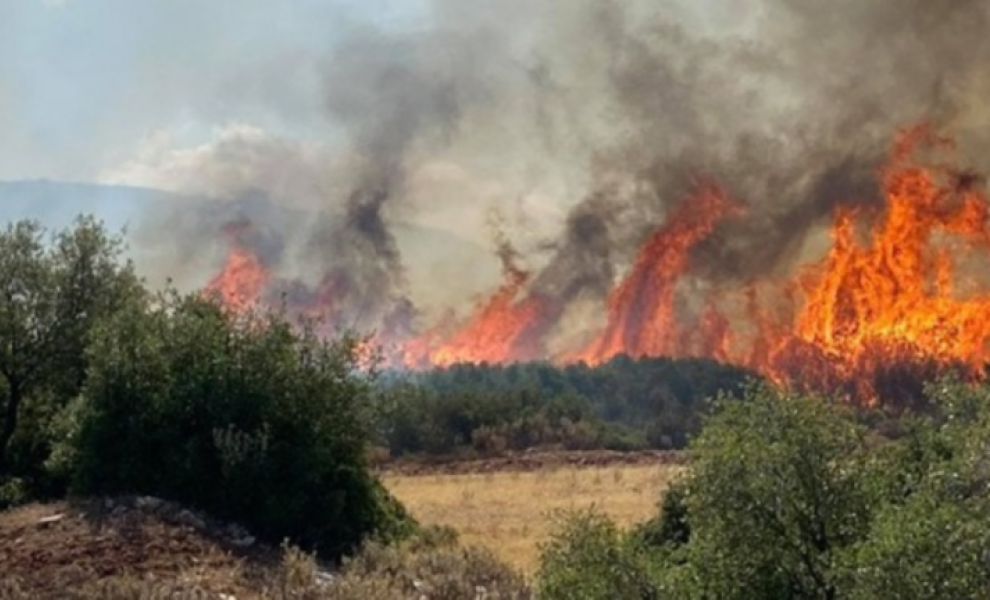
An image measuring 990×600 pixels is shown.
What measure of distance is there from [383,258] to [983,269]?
163 ft

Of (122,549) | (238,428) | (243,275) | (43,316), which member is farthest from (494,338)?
(122,549)

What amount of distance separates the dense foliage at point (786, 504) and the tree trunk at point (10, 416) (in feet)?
66.3

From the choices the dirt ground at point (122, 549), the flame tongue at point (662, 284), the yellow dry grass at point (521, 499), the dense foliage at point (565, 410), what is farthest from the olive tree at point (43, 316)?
the flame tongue at point (662, 284)

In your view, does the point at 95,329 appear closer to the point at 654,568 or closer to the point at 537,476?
the point at 654,568

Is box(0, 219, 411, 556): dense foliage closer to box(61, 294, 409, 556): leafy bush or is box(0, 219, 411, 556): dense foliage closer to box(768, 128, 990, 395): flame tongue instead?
box(61, 294, 409, 556): leafy bush

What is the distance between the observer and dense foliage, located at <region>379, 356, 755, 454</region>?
58.1 metres

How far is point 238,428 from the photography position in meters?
22.9

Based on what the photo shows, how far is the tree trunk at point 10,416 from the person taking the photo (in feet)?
90.0

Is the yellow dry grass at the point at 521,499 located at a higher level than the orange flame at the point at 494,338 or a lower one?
lower

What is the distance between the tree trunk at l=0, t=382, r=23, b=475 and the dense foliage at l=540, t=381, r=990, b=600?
20.2 metres

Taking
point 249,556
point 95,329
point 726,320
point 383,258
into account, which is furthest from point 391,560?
point 383,258

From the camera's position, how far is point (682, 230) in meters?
82.1

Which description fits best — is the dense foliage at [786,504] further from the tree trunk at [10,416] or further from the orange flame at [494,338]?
the orange flame at [494,338]

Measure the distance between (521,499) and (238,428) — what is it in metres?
16.0
